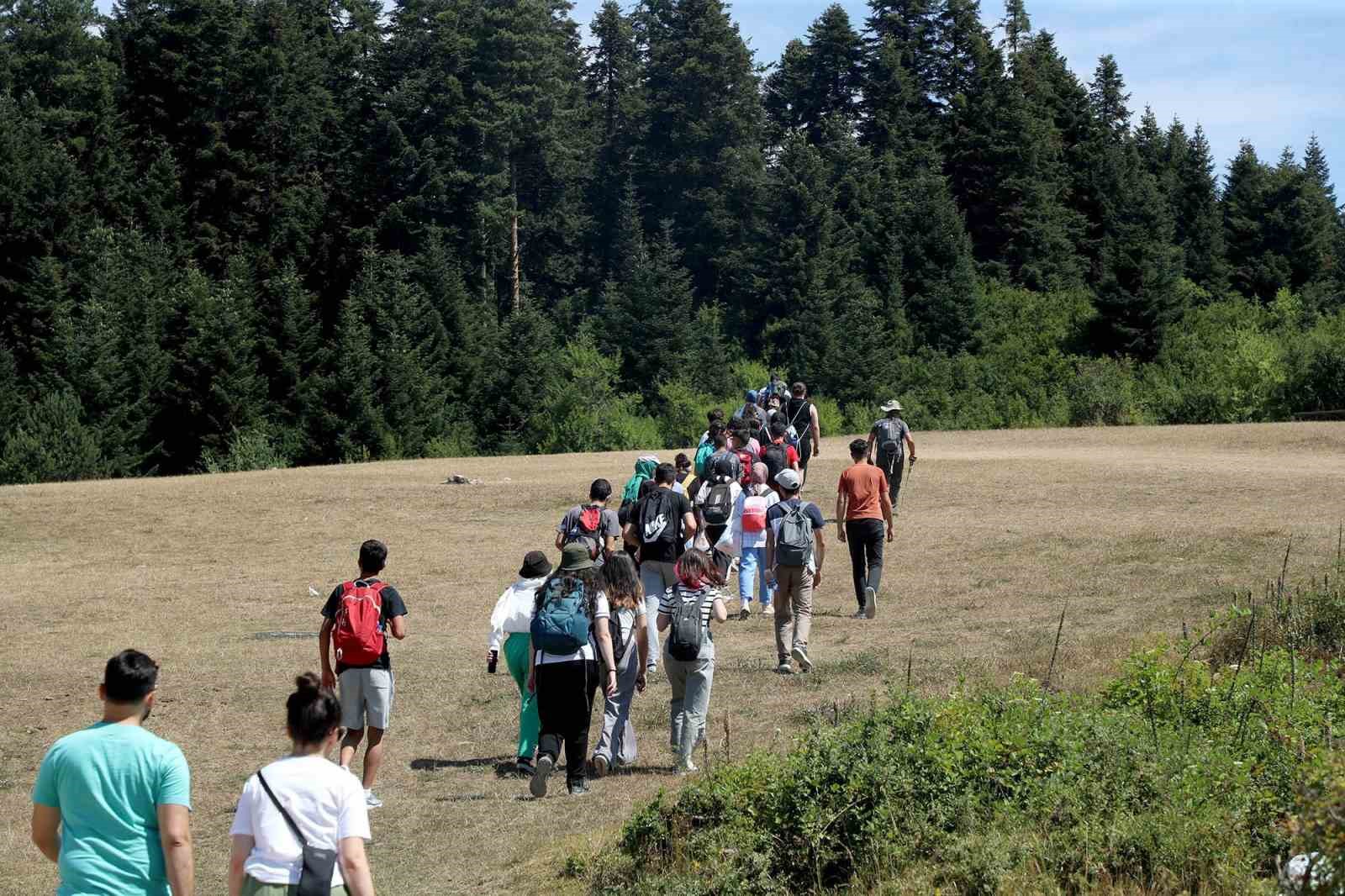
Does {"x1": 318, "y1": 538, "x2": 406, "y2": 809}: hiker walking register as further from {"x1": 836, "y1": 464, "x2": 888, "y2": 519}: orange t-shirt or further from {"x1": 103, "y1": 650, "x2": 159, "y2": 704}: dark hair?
{"x1": 836, "y1": 464, "x2": 888, "y2": 519}: orange t-shirt

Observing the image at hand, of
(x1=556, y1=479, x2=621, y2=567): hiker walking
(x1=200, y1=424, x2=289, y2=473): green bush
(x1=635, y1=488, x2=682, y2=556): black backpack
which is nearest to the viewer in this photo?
(x1=556, y1=479, x2=621, y2=567): hiker walking

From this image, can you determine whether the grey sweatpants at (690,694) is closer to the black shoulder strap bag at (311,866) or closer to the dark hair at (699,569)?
the dark hair at (699,569)

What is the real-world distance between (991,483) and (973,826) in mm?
19178

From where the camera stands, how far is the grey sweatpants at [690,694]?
34.3 ft

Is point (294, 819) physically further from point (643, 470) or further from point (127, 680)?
point (643, 470)

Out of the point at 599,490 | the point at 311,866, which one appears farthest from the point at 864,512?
the point at 311,866

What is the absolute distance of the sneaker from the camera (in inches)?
379

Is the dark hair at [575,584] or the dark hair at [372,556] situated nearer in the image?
the dark hair at [372,556]

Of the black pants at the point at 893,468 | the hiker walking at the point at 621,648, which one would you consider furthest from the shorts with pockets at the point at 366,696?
the black pants at the point at 893,468

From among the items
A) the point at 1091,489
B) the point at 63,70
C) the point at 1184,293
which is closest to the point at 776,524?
the point at 1091,489

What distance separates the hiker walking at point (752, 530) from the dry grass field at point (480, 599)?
1.35 ft

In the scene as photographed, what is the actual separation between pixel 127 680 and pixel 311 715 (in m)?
0.74

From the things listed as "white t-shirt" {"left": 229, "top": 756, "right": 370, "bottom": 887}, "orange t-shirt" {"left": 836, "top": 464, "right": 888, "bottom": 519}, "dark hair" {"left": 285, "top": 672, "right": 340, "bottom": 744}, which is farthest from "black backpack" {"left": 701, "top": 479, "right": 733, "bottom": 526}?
"white t-shirt" {"left": 229, "top": 756, "right": 370, "bottom": 887}

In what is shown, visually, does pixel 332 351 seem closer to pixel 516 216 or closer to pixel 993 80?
pixel 516 216
